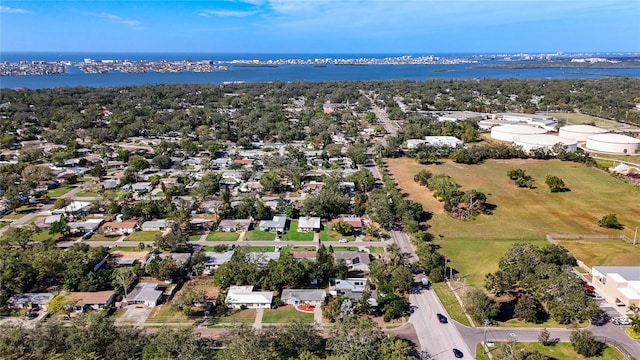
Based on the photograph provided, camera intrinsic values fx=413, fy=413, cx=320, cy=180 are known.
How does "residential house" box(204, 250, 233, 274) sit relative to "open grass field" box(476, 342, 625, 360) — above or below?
above

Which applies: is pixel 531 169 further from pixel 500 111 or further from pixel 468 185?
pixel 500 111

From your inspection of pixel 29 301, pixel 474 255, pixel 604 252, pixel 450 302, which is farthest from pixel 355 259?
pixel 29 301

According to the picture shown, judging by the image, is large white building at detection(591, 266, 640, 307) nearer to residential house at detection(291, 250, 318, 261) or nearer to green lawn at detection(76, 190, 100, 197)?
residential house at detection(291, 250, 318, 261)

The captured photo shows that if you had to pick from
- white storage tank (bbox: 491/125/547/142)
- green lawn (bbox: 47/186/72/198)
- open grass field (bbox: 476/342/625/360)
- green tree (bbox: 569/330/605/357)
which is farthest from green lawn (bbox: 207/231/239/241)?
white storage tank (bbox: 491/125/547/142)

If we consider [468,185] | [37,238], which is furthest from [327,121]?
[37,238]

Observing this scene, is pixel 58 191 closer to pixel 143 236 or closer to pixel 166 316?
pixel 143 236

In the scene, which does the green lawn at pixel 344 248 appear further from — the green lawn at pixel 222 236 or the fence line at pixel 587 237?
the fence line at pixel 587 237

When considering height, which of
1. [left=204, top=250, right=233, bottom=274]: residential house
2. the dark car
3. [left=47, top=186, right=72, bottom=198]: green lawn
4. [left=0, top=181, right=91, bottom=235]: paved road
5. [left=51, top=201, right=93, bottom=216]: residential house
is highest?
[left=51, top=201, right=93, bottom=216]: residential house
